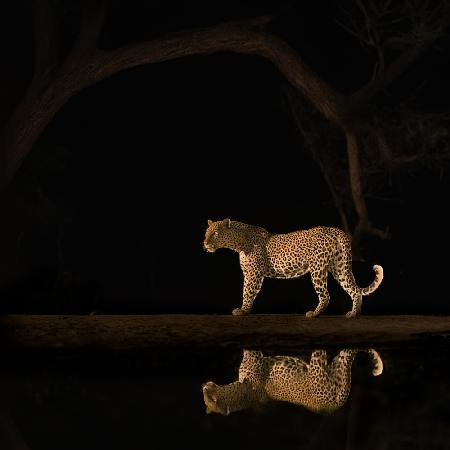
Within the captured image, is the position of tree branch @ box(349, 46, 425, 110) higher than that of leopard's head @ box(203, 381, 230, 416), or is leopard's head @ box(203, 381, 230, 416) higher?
tree branch @ box(349, 46, 425, 110)

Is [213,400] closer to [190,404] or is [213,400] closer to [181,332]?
[190,404]

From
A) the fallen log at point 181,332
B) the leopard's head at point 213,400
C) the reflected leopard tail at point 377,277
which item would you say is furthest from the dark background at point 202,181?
the leopard's head at point 213,400

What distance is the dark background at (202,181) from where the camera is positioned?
14.6 meters

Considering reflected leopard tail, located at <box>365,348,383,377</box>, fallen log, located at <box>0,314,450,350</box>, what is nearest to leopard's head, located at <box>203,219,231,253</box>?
fallen log, located at <box>0,314,450,350</box>

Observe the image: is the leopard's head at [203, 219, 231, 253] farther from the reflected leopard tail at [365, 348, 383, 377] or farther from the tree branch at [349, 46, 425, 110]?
the tree branch at [349, 46, 425, 110]

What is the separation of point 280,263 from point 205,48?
3.38 m

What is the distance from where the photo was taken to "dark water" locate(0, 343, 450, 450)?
223 inches

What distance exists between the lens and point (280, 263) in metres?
9.48

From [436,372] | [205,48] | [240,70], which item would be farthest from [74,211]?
[436,372]

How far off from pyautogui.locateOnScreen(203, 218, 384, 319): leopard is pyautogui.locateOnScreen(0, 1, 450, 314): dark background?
180 inches

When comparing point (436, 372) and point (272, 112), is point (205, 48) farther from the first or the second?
point (436, 372)

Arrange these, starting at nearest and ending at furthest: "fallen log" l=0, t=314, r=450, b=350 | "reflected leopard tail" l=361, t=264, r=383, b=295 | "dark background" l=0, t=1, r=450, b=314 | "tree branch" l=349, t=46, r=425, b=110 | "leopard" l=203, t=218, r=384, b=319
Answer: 1. "fallen log" l=0, t=314, r=450, b=350
2. "leopard" l=203, t=218, r=384, b=319
3. "reflected leopard tail" l=361, t=264, r=383, b=295
4. "tree branch" l=349, t=46, r=425, b=110
5. "dark background" l=0, t=1, r=450, b=314

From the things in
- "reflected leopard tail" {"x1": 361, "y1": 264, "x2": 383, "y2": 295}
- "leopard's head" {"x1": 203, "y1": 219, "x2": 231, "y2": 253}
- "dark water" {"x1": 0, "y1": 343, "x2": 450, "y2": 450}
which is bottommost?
"dark water" {"x1": 0, "y1": 343, "x2": 450, "y2": 450}

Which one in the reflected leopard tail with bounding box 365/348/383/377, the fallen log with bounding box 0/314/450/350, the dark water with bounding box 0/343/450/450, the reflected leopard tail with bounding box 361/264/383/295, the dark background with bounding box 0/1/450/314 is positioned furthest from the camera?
the dark background with bounding box 0/1/450/314
